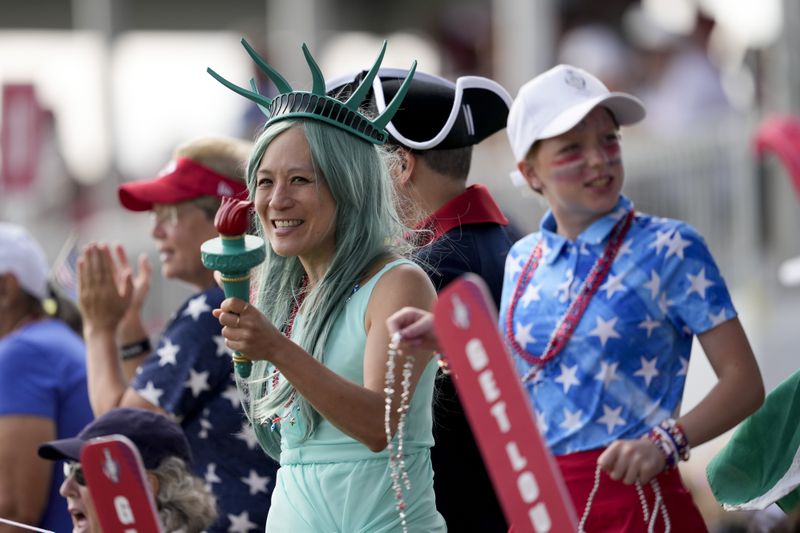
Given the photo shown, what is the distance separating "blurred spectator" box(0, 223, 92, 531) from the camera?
4.59 meters

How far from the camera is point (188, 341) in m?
4.09

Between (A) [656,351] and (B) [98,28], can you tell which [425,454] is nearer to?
(A) [656,351]

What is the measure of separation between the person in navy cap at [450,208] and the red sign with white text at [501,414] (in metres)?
1.35

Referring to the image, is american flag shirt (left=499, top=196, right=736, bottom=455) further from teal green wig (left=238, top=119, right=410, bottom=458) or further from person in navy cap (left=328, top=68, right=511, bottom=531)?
teal green wig (left=238, top=119, right=410, bottom=458)

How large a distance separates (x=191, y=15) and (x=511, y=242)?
13.1 meters

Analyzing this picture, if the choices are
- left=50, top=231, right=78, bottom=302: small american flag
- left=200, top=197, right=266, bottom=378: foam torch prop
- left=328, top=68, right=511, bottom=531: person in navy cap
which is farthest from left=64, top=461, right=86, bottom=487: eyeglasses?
left=50, top=231, right=78, bottom=302: small american flag

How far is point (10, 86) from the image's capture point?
10320 millimetres

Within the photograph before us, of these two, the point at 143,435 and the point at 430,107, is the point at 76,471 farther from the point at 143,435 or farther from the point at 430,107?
the point at 430,107

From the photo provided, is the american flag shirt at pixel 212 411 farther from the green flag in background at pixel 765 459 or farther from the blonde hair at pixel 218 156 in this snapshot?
the green flag in background at pixel 765 459

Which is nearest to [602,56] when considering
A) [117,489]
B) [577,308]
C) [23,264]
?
[23,264]

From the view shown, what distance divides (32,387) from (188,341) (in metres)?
0.87

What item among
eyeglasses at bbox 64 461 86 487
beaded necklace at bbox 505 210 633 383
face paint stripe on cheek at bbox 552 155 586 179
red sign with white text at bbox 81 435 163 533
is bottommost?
eyeglasses at bbox 64 461 86 487

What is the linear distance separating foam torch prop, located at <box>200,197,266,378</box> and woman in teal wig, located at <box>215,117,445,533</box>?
1.01 feet

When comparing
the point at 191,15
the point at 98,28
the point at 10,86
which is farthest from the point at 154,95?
the point at 10,86
